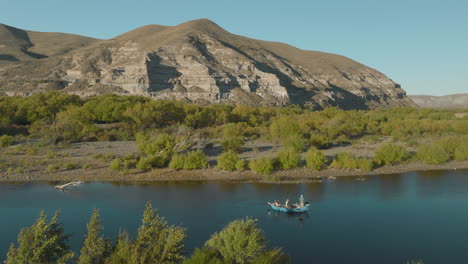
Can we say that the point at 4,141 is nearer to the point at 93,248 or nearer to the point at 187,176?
the point at 187,176

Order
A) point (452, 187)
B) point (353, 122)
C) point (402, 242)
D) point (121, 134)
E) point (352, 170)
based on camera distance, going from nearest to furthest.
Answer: point (402, 242) → point (452, 187) → point (352, 170) → point (121, 134) → point (353, 122)

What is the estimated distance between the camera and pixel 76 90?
9912cm

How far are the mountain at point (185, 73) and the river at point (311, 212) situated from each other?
7625 centimetres

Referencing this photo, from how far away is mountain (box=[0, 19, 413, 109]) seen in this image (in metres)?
103

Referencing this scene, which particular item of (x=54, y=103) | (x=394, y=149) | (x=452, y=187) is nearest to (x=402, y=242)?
(x=452, y=187)

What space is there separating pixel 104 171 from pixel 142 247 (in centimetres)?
2131

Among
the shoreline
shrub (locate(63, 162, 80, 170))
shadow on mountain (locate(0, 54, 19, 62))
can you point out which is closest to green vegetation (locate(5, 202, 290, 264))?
the shoreline

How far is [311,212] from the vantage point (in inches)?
867

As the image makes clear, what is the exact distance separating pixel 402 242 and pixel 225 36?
156 m

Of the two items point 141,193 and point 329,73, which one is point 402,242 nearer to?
point 141,193

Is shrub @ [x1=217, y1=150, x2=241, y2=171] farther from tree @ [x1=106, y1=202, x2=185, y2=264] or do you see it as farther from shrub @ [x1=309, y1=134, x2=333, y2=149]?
tree @ [x1=106, y1=202, x2=185, y2=264]

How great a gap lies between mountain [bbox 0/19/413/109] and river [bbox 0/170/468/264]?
250 feet

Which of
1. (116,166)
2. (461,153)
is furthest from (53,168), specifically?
(461,153)

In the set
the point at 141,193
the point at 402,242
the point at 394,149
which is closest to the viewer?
the point at 402,242
